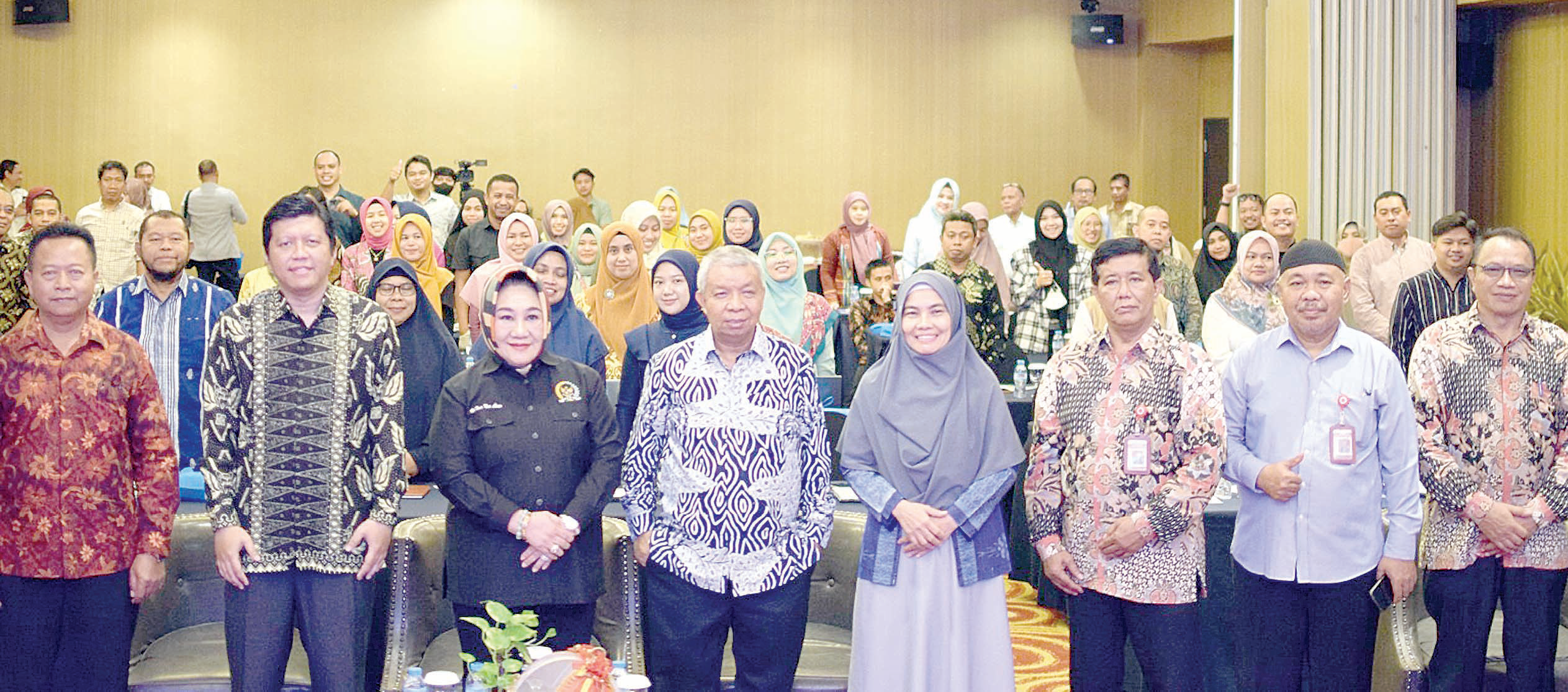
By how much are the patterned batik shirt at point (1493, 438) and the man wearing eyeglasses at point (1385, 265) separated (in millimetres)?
3394

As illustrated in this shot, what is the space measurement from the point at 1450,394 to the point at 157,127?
39.0 ft

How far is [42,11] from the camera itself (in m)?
12.6

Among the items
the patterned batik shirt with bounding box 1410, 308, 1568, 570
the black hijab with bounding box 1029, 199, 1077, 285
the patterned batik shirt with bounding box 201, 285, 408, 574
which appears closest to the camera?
the patterned batik shirt with bounding box 201, 285, 408, 574

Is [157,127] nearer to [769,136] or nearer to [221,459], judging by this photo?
[769,136]

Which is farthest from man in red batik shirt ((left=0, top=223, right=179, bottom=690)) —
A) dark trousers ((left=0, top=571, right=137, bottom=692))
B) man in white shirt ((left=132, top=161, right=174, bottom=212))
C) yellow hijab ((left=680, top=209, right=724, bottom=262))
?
man in white shirt ((left=132, top=161, right=174, bottom=212))

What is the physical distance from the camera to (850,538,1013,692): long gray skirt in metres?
3.16

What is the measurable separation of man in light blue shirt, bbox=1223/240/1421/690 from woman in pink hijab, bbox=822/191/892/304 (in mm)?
5296

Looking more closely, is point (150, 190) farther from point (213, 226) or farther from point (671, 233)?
point (671, 233)

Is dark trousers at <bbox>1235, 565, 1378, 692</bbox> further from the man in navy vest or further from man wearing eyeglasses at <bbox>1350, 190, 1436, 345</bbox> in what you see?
man wearing eyeglasses at <bbox>1350, 190, 1436, 345</bbox>

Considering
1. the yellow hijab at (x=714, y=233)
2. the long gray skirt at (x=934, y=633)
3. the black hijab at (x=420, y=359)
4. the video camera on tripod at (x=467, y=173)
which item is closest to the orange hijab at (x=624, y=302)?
the black hijab at (x=420, y=359)

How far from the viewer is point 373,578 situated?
3.21 m

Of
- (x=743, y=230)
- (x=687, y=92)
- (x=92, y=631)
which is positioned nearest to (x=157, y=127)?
(x=687, y=92)

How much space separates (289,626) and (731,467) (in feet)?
3.13

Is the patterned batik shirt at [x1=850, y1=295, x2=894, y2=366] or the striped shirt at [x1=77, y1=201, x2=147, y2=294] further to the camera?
the striped shirt at [x1=77, y1=201, x2=147, y2=294]
